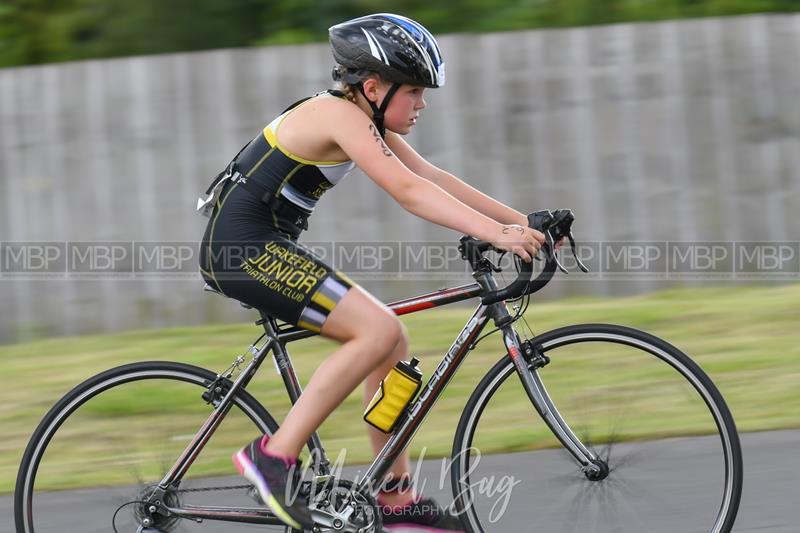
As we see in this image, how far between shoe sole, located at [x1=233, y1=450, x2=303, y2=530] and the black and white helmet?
4.41 ft

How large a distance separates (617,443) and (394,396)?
0.78 m

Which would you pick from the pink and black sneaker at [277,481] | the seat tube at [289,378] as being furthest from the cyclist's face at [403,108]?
A: the pink and black sneaker at [277,481]

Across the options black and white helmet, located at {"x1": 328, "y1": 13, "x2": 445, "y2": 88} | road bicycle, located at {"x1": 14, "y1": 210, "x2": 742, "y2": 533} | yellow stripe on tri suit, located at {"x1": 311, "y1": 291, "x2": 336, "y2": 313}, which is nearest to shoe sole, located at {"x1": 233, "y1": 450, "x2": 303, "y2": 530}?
road bicycle, located at {"x1": 14, "y1": 210, "x2": 742, "y2": 533}

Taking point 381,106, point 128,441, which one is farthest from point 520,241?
point 128,441

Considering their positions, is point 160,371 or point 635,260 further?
point 635,260

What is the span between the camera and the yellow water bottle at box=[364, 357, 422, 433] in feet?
12.8

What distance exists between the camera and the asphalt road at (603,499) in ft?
13.0

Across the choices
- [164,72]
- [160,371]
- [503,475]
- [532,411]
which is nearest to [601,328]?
[532,411]

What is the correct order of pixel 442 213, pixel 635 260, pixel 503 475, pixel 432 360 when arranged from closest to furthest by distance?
pixel 442 213, pixel 503 475, pixel 432 360, pixel 635 260

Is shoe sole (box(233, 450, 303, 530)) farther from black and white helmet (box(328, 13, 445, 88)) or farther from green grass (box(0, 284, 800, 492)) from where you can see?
black and white helmet (box(328, 13, 445, 88))

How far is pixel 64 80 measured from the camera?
8.27 meters

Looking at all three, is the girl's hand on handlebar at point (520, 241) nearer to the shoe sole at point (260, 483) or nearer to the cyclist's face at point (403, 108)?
the cyclist's face at point (403, 108)

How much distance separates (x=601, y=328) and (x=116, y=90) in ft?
17.6

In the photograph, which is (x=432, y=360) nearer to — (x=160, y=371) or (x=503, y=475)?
(x=503, y=475)
